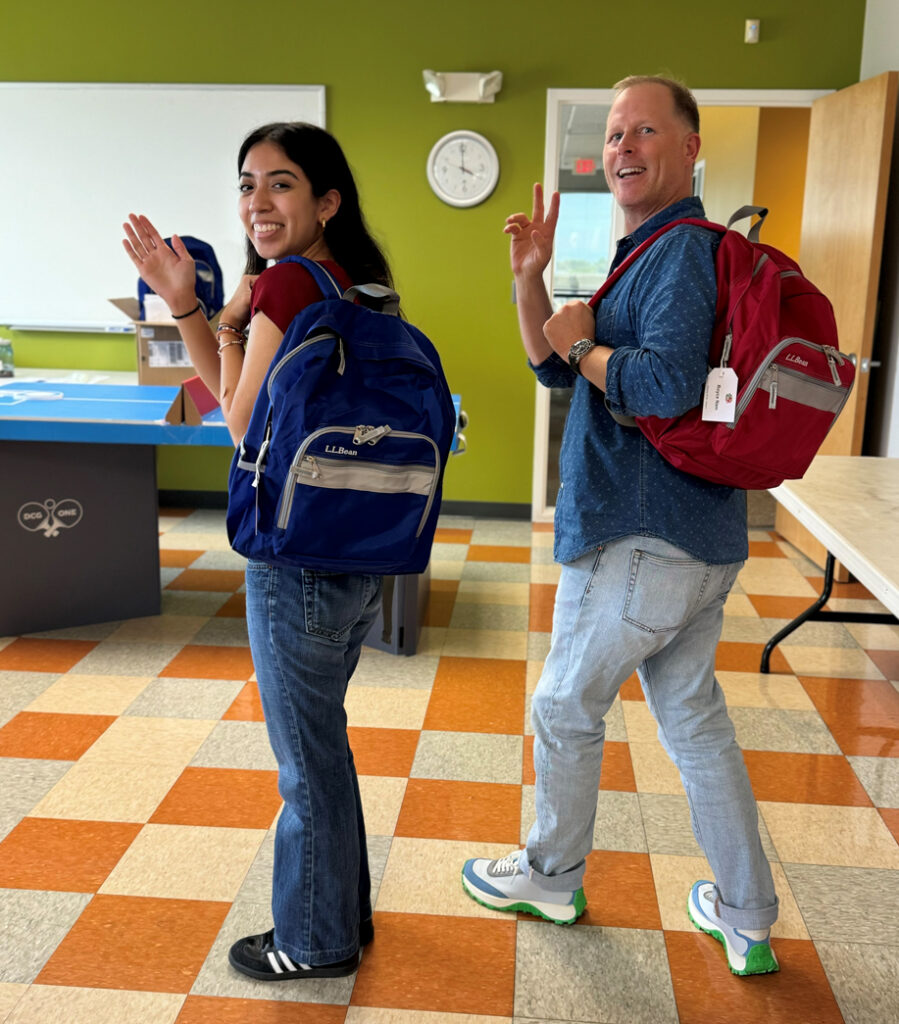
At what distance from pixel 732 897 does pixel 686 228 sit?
1169 mm

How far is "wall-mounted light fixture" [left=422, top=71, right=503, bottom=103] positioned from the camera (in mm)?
4871

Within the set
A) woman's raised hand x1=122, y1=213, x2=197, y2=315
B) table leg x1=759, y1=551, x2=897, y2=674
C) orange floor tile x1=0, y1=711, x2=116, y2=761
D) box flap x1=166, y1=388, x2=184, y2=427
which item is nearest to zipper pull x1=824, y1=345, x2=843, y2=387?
woman's raised hand x1=122, y1=213, x2=197, y2=315

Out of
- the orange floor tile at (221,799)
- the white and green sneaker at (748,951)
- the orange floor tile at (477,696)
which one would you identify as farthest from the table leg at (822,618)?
the orange floor tile at (221,799)

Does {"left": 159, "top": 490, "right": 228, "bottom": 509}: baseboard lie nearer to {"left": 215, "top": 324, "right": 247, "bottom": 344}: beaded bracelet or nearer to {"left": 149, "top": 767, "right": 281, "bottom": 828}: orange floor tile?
{"left": 149, "top": 767, "right": 281, "bottom": 828}: orange floor tile

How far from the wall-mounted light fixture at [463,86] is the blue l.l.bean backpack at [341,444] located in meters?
3.86

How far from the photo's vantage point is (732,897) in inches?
69.4

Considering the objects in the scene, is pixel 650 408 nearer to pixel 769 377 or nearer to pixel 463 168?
pixel 769 377

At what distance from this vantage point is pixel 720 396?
4.54ft

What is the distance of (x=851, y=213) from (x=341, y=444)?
12.3 ft

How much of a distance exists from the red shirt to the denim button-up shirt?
1.51 feet

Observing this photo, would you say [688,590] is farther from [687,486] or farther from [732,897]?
[732,897]

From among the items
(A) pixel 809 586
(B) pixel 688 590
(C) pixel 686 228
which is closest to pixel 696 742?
(B) pixel 688 590

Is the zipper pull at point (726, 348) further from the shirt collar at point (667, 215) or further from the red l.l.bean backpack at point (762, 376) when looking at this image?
the shirt collar at point (667, 215)

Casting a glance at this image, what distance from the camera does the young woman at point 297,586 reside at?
1.46 metres
